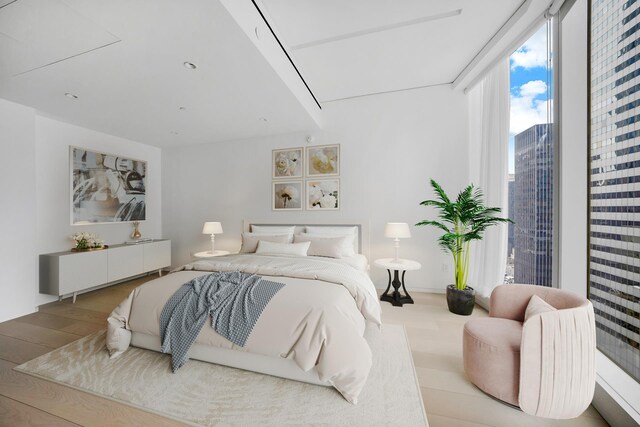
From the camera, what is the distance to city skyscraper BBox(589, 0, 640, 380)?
4.58ft

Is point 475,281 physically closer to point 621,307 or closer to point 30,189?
point 621,307

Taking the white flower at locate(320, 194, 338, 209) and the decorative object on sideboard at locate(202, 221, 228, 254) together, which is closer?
the white flower at locate(320, 194, 338, 209)

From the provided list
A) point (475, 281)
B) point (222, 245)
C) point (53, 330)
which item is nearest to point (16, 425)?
point (53, 330)

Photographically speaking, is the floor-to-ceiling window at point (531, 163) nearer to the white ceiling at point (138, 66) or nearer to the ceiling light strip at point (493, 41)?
the ceiling light strip at point (493, 41)

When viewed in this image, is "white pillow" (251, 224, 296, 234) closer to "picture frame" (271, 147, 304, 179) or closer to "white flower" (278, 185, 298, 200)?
"white flower" (278, 185, 298, 200)

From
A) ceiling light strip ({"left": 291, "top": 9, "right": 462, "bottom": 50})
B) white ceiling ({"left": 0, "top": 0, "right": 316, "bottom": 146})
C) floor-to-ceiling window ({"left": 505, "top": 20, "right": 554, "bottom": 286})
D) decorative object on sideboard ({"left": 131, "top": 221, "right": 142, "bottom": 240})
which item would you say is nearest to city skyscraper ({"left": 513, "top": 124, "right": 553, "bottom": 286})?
floor-to-ceiling window ({"left": 505, "top": 20, "right": 554, "bottom": 286})

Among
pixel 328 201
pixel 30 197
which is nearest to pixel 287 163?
pixel 328 201

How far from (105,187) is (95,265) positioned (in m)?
1.28

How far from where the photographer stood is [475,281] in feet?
9.82

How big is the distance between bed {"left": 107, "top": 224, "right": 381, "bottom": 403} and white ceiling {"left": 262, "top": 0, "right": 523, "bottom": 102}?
2288 millimetres

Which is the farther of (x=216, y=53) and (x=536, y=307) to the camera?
(x=216, y=53)

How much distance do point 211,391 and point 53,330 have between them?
2182mm

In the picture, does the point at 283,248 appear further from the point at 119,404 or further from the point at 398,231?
the point at 119,404

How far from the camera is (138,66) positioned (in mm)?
2082
